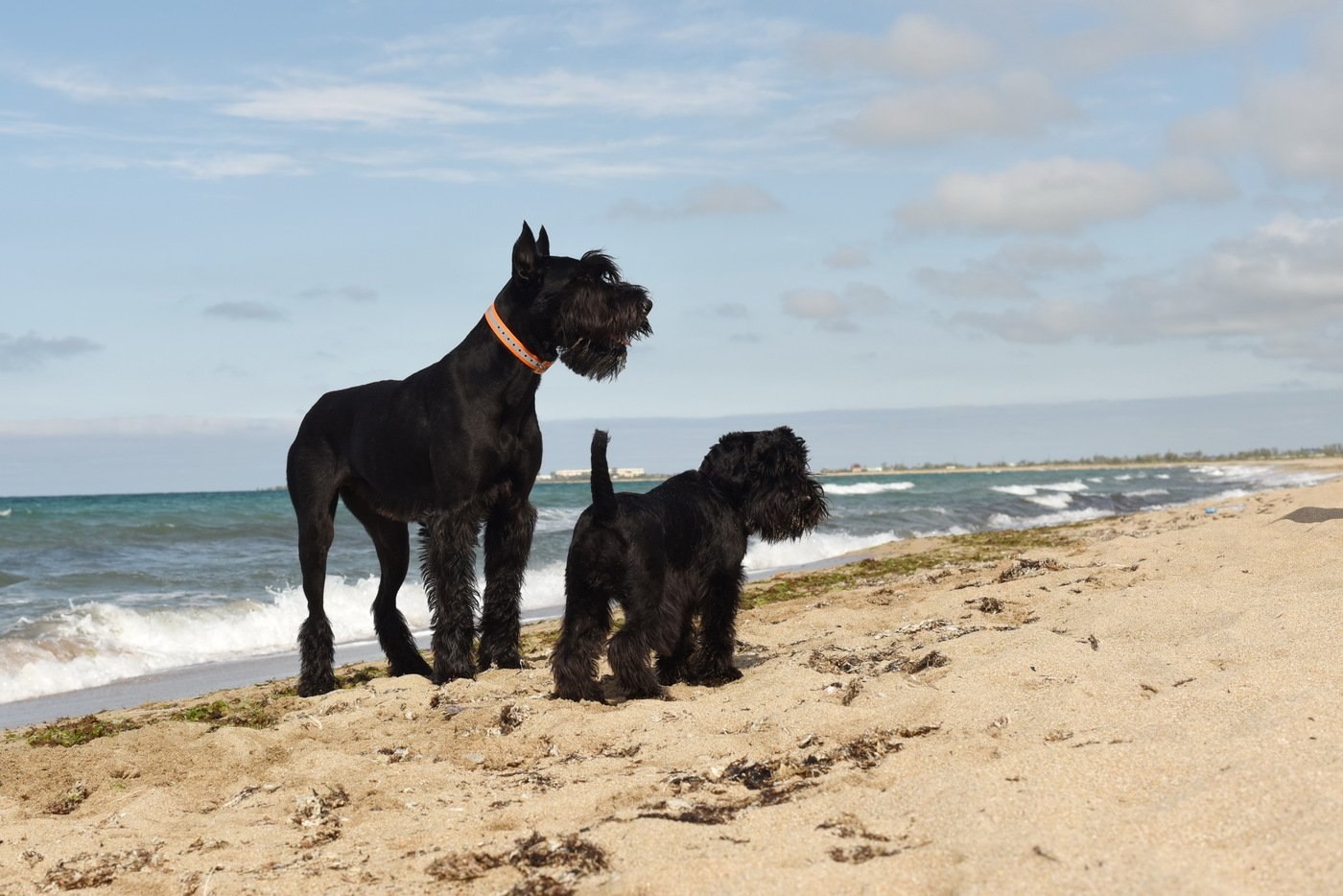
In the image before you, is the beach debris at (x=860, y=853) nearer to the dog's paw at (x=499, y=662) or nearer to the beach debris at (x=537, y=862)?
the beach debris at (x=537, y=862)

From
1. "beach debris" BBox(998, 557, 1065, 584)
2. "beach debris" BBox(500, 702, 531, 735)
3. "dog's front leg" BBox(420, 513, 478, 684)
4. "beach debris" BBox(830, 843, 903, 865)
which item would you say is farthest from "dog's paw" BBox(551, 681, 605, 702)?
"beach debris" BBox(998, 557, 1065, 584)

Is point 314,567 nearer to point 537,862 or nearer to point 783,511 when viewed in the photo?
point 783,511

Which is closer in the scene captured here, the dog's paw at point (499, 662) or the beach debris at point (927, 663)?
the beach debris at point (927, 663)

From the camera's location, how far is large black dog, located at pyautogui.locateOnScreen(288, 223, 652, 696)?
5965 mm

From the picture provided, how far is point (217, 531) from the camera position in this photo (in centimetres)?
2245

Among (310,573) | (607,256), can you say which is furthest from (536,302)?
(310,573)

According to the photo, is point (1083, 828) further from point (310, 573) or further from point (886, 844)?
point (310, 573)

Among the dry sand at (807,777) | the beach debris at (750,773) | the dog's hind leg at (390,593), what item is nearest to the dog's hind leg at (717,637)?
the dry sand at (807,777)

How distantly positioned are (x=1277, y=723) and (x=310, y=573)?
5.47 m

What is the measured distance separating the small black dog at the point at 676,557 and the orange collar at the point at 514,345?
950 mm

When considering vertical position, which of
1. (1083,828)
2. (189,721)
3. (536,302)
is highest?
(536,302)

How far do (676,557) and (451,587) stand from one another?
4.47 feet

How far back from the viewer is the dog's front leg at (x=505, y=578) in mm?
6340

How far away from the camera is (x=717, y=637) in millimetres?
5879
